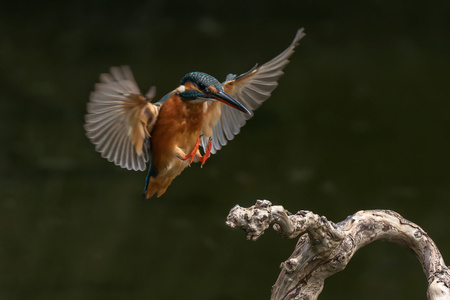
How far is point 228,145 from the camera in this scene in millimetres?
2035

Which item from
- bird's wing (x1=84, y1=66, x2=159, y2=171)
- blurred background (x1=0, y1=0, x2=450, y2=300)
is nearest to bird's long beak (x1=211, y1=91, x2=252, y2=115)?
bird's wing (x1=84, y1=66, x2=159, y2=171)

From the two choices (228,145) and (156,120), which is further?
(228,145)

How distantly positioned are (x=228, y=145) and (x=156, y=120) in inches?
33.1

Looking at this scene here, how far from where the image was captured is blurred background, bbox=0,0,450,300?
6.44ft

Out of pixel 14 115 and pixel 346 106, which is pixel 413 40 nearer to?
pixel 346 106

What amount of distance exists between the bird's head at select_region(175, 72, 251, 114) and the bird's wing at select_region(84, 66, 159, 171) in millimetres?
73

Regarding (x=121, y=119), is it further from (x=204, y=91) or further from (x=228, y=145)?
(x=228, y=145)

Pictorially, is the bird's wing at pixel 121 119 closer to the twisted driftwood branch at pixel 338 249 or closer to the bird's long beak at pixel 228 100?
the bird's long beak at pixel 228 100

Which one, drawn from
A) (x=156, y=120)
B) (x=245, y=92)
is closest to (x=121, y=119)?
(x=156, y=120)

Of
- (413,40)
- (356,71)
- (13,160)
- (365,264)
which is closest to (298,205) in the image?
(365,264)

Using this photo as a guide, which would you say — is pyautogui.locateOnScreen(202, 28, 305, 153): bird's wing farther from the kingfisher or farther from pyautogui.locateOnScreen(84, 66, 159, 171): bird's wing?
pyautogui.locateOnScreen(84, 66, 159, 171): bird's wing

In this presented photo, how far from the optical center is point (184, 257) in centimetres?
208

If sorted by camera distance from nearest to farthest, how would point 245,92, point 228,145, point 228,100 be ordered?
point 228,100, point 245,92, point 228,145

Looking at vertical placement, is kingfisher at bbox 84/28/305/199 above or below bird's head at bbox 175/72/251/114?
below
